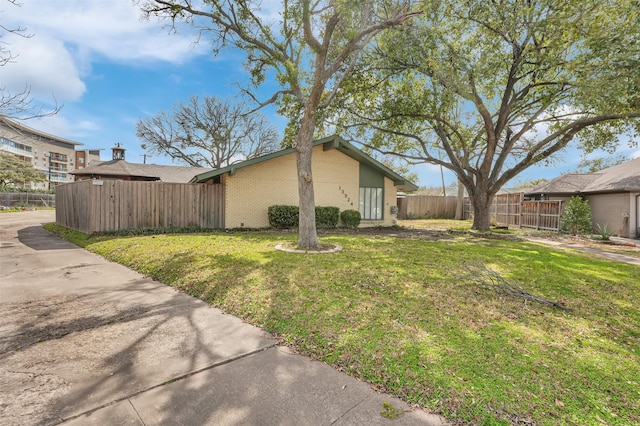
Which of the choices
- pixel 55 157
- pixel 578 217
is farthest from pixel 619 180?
pixel 55 157

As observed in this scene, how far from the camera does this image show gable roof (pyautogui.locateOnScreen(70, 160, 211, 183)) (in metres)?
20.8

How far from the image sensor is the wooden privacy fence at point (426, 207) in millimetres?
27250

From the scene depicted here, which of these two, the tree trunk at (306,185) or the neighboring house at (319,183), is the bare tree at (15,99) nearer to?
the tree trunk at (306,185)

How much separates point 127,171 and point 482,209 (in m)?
22.1

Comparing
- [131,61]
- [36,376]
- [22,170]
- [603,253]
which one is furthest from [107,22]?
[22,170]

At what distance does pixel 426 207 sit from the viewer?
1112 inches

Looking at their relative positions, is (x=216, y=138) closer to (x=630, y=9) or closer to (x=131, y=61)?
(x=131, y=61)

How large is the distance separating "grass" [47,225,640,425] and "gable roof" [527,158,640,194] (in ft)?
34.7

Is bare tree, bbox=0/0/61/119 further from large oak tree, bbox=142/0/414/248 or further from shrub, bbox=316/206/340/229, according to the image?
shrub, bbox=316/206/340/229

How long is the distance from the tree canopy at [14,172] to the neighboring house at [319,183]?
39068 millimetres

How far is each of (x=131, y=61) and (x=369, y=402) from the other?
47.9ft

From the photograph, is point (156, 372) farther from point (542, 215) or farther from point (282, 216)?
point (542, 215)

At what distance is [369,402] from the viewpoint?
98.4 inches

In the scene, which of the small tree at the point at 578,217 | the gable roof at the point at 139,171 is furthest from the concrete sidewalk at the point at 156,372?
the gable roof at the point at 139,171
